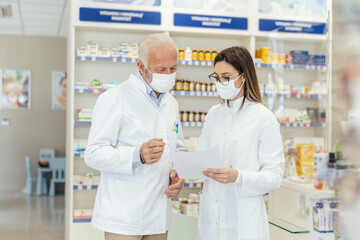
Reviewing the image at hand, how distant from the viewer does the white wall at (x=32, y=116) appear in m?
9.99

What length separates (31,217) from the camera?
7.38 meters

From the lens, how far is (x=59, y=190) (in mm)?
9930

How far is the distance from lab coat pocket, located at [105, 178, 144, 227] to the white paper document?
0.71 ft

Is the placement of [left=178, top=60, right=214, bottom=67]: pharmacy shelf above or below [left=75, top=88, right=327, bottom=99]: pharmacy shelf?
above

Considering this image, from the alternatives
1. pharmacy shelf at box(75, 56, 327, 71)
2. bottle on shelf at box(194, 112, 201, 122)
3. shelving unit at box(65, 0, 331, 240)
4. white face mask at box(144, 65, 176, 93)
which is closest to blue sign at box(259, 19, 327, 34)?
shelving unit at box(65, 0, 331, 240)

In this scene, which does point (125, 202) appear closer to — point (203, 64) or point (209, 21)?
point (203, 64)

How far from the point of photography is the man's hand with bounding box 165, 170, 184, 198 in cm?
209

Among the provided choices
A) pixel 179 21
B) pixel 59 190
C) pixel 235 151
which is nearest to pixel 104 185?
pixel 235 151

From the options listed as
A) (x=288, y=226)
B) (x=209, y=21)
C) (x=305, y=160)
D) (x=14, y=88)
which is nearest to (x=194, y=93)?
(x=209, y=21)

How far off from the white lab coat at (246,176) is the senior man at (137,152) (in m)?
0.24

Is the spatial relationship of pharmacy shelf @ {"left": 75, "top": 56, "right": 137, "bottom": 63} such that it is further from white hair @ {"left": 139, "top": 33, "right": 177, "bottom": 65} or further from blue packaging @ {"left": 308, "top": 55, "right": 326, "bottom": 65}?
white hair @ {"left": 139, "top": 33, "right": 177, "bottom": 65}

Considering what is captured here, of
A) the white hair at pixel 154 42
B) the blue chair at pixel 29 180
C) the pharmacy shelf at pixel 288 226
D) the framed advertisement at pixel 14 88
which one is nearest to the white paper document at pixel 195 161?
the white hair at pixel 154 42

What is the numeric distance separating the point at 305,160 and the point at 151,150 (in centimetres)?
181

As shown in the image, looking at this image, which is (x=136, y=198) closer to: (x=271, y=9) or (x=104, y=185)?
(x=104, y=185)
